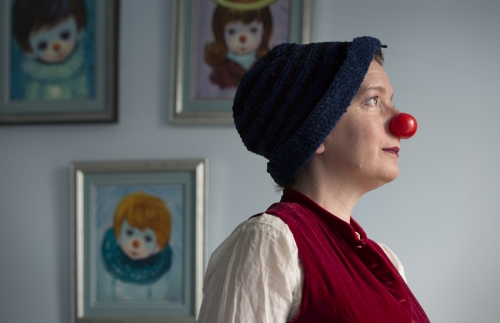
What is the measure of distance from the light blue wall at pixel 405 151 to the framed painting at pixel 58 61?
0.18 feet

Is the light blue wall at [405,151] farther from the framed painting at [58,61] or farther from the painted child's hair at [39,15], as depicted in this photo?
the painted child's hair at [39,15]

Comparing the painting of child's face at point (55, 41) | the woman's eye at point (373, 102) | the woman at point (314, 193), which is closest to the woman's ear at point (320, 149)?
the woman at point (314, 193)

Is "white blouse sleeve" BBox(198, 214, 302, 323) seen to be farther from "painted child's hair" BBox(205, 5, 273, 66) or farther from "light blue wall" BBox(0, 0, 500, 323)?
"painted child's hair" BBox(205, 5, 273, 66)

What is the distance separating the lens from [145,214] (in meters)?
1.85

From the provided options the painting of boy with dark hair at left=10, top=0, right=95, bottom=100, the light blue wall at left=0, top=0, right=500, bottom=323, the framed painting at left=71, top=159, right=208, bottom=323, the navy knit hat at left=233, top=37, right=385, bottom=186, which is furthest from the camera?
the painting of boy with dark hair at left=10, top=0, right=95, bottom=100

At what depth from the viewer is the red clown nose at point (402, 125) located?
0.88m

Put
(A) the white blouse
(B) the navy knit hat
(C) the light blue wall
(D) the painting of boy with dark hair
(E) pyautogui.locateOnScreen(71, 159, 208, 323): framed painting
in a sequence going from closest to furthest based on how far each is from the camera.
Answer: (A) the white blouse, (B) the navy knit hat, (C) the light blue wall, (E) pyautogui.locateOnScreen(71, 159, 208, 323): framed painting, (D) the painting of boy with dark hair

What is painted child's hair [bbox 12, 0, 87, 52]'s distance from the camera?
6.33 feet

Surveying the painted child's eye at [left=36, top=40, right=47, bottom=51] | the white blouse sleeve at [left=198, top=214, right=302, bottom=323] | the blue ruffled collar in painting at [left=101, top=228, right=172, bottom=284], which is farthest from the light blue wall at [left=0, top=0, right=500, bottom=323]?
the white blouse sleeve at [left=198, top=214, right=302, bottom=323]

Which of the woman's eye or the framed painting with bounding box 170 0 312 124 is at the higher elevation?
the framed painting with bounding box 170 0 312 124

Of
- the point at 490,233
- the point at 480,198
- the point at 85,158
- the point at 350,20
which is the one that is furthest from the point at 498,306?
the point at 85,158

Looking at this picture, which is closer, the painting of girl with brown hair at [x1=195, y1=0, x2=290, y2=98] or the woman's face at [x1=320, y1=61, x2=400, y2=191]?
the woman's face at [x1=320, y1=61, x2=400, y2=191]

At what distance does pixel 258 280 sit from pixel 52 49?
1.50 m

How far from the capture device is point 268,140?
3.00ft
